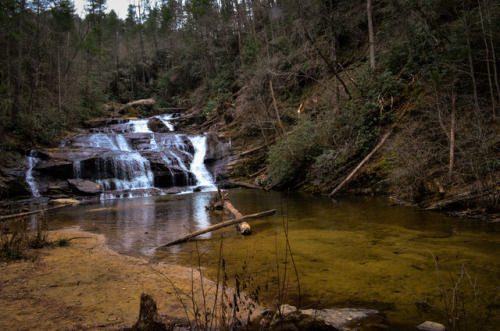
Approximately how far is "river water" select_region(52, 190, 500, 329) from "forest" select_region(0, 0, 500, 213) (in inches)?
81.5

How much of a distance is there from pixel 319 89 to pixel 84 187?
53.9 feet

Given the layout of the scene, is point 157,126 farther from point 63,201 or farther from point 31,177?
point 63,201

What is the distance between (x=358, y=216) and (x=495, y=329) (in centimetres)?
574

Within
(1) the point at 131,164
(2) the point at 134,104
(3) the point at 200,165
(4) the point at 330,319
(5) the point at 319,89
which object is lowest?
(4) the point at 330,319

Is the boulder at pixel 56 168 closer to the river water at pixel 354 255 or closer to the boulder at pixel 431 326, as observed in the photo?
the river water at pixel 354 255

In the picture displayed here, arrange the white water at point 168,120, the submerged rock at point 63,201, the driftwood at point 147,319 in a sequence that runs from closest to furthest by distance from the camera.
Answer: the driftwood at point 147,319 < the submerged rock at point 63,201 < the white water at point 168,120

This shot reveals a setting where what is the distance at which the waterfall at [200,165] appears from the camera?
837 inches

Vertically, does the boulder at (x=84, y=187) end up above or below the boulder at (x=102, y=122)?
below

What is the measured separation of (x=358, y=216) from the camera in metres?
8.13

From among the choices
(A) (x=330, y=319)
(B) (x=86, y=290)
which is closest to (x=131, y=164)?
(B) (x=86, y=290)

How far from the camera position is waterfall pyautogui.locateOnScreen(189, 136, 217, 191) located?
21.3 metres

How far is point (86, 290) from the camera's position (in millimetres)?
3643

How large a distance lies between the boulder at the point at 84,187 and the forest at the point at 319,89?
4.23 m

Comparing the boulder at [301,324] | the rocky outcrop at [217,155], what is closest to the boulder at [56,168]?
the rocky outcrop at [217,155]
